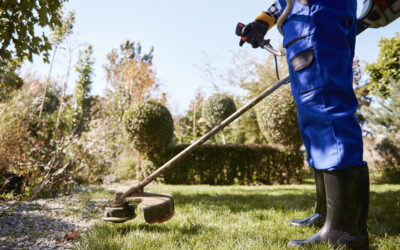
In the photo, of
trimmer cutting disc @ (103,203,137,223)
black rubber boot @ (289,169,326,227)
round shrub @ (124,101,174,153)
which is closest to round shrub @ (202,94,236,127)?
round shrub @ (124,101,174,153)

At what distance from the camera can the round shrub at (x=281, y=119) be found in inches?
271

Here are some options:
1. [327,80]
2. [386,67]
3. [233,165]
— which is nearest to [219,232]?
[327,80]

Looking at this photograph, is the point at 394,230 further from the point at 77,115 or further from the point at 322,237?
the point at 77,115

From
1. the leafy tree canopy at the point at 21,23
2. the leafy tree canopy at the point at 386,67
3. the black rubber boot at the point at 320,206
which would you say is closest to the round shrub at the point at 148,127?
the leafy tree canopy at the point at 21,23

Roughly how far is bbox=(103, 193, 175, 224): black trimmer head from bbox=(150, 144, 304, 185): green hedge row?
17.9 feet

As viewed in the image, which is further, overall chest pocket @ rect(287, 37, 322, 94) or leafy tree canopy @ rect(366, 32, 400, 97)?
leafy tree canopy @ rect(366, 32, 400, 97)

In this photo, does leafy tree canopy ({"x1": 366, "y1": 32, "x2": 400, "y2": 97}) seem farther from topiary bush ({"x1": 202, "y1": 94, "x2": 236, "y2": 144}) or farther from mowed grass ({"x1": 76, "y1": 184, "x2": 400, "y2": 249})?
mowed grass ({"x1": 76, "y1": 184, "x2": 400, "y2": 249})

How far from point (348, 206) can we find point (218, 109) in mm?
10132

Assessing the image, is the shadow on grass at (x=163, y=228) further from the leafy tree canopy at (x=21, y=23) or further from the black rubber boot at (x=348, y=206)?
the leafy tree canopy at (x=21, y=23)

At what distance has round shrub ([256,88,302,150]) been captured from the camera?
689cm

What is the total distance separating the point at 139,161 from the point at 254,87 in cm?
940

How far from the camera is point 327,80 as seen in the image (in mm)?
1293

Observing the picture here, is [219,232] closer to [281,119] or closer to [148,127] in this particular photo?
[148,127]

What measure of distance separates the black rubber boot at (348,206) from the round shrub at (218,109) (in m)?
9.83
